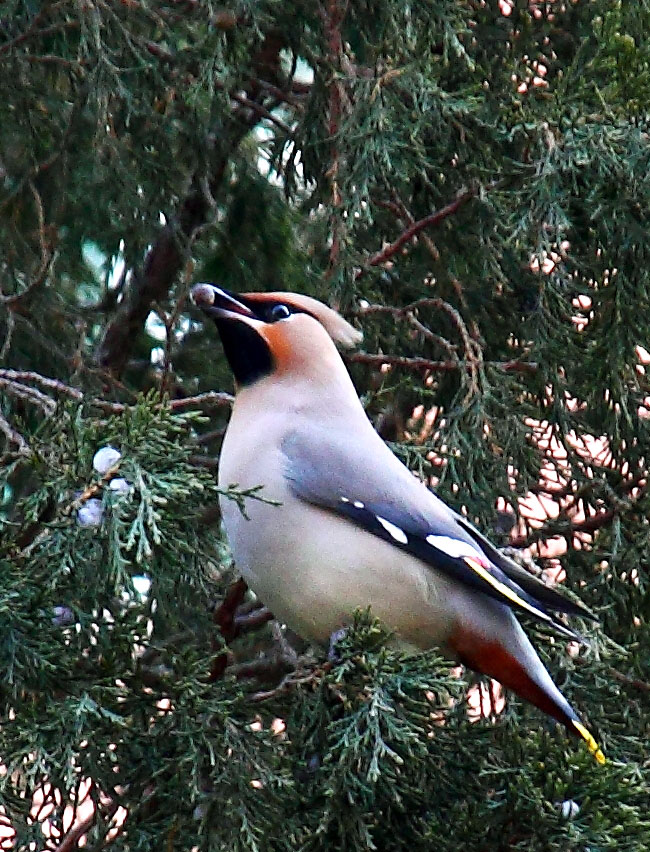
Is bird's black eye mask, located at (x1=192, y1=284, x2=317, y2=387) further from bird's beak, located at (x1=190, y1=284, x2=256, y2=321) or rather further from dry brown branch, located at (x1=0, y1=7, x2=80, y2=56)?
dry brown branch, located at (x1=0, y1=7, x2=80, y2=56)

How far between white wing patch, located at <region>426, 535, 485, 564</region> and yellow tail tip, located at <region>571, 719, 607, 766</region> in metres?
0.37

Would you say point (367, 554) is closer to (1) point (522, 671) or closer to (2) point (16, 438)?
(1) point (522, 671)

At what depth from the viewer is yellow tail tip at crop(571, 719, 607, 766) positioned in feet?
8.95

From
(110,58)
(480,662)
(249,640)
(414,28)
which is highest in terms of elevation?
(414,28)

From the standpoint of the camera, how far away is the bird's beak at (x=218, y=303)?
10.7ft

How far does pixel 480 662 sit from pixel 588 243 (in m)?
1.01

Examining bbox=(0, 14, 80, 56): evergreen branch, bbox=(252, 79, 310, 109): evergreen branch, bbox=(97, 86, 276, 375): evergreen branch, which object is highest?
bbox=(0, 14, 80, 56): evergreen branch

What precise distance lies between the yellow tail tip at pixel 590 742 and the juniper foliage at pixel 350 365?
5 centimetres

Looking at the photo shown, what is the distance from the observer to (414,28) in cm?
343

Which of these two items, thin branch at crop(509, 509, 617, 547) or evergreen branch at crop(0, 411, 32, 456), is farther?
thin branch at crop(509, 509, 617, 547)

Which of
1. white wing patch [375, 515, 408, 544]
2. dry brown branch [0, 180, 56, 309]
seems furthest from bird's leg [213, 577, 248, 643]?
dry brown branch [0, 180, 56, 309]

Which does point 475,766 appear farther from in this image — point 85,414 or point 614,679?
point 85,414

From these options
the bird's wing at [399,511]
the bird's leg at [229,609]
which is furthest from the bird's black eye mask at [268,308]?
the bird's leg at [229,609]

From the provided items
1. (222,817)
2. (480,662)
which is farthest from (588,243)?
(222,817)
